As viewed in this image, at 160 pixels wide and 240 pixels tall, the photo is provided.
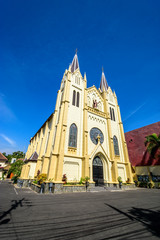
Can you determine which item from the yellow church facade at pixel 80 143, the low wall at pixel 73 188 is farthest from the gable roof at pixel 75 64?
the low wall at pixel 73 188

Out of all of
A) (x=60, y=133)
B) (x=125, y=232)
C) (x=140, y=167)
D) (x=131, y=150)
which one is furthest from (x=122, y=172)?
(x=125, y=232)

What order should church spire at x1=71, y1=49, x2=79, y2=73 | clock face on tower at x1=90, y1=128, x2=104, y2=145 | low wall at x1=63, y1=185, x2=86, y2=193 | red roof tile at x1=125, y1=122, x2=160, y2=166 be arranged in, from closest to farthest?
low wall at x1=63, y1=185, x2=86, y2=193
clock face on tower at x1=90, y1=128, x2=104, y2=145
red roof tile at x1=125, y1=122, x2=160, y2=166
church spire at x1=71, y1=49, x2=79, y2=73

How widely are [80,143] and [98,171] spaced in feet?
19.0

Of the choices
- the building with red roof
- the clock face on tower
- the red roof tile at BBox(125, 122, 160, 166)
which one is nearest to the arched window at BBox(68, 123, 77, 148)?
the clock face on tower

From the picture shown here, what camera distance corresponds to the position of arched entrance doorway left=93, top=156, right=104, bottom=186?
17.3 m

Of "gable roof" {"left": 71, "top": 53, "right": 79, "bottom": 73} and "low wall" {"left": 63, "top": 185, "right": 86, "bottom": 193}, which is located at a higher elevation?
"gable roof" {"left": 71, "top": 53, "right": 79, "bottom": 73}

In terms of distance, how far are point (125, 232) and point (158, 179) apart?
22.7 metres

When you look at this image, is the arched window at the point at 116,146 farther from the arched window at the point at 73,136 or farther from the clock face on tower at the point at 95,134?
the arched window at the point at 73,136

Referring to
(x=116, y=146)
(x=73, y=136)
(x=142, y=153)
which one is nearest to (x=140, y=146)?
(x=142, y=153)

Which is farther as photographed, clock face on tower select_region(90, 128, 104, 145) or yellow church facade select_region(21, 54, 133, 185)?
clock face on tower select_region(90, 128, 104, 145)

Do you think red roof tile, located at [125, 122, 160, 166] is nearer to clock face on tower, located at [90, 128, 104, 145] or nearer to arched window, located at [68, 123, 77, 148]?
clock face on tower, located at [90, 128, 104, 145]

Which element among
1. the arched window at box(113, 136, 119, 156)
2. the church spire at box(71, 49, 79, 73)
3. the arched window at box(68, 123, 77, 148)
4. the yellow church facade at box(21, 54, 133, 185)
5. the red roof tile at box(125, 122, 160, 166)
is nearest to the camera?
the yellow church facade at box(21, 54, 133, 185)

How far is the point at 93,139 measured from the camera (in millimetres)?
19469

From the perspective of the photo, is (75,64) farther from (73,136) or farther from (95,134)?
(73,136)
